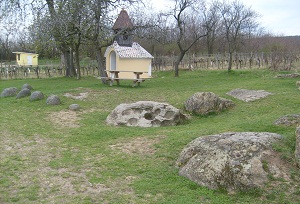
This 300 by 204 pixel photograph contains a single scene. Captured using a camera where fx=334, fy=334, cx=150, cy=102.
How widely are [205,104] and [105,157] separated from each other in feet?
15.8

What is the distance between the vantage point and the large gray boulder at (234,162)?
15.9 ft

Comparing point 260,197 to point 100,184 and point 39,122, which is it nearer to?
point 100,184

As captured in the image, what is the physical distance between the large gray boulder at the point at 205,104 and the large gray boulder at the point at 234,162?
4.80 meters

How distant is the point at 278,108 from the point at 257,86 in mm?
5714

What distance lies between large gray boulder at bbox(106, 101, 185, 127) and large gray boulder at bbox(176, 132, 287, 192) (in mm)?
3814

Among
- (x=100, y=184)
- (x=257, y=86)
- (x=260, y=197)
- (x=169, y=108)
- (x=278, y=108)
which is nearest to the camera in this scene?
(x=260, y=197)

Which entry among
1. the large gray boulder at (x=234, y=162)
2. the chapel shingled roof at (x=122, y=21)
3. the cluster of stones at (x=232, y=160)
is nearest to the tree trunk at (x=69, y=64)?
the chapel shingled roof at (x=122, y=21)

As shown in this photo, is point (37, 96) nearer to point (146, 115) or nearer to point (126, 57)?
point (146, 115)

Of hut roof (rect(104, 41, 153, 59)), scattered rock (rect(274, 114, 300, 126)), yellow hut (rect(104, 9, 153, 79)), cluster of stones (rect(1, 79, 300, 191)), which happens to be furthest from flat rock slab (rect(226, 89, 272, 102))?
hut roof (rect(104, 41, 153, 59))

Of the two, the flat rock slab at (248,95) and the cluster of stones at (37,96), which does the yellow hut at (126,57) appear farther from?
the flat rock slab at (248,95)

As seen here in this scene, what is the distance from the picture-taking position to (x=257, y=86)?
52.6 ft

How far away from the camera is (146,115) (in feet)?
32.3

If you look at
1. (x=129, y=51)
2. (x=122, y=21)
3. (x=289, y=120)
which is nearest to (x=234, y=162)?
(x=289, y=120)

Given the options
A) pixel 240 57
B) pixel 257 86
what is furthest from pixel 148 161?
pixel 240 57
